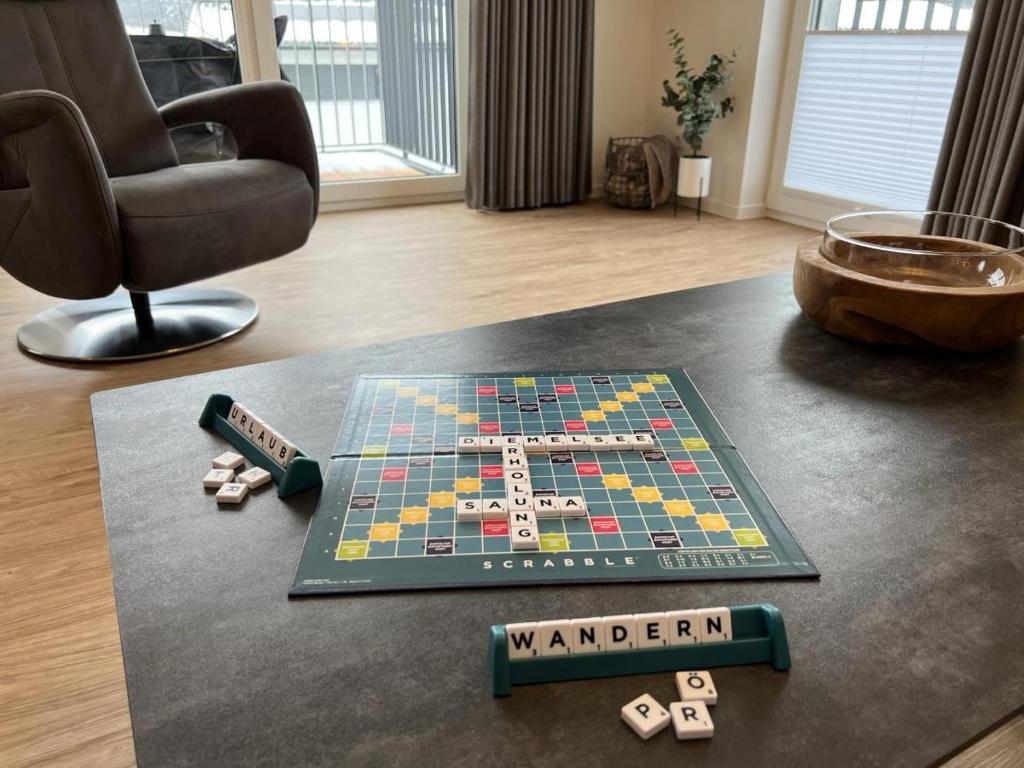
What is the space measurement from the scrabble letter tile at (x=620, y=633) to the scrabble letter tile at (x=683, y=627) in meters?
0.03

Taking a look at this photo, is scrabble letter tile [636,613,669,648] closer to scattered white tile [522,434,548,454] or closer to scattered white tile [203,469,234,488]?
scattered white tile [522,434,548,454]

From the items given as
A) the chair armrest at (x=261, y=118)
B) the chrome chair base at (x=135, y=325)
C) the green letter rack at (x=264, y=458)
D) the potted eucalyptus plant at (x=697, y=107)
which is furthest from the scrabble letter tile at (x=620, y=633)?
the potted eucalyptus plant at (x=697, y=107)

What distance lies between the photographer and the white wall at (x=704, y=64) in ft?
11.6

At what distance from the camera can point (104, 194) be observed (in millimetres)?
1813

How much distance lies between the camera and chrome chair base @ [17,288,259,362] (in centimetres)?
216

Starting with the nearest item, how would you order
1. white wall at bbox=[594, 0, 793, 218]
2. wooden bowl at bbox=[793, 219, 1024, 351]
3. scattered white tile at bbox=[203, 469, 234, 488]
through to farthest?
scattered white tile at bbox=[203, 469, 234, 488], wooden bowl at bbox=[793, 219, 1024, 351], white wall at bbox=[594, 0, 793, 218]

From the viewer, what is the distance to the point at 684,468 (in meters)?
0.77

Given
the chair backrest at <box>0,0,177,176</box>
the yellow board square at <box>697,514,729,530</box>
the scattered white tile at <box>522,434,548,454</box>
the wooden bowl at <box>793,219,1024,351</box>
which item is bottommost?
the yellow board square at <box>697,514,729,530</box>

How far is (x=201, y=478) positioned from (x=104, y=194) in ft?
4.46

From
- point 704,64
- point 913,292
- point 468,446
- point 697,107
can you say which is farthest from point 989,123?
point 468,446

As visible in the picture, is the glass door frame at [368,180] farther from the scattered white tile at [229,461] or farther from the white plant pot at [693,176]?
the scattered white tile at [229,461]

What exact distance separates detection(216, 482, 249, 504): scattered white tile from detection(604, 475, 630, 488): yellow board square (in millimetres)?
332

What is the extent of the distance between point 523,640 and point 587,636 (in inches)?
1.8

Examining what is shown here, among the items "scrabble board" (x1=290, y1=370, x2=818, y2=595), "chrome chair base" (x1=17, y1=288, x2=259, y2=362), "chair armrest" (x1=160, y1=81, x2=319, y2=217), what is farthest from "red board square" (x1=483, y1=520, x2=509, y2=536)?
"chair armrest" (x1=160, y1=81, x2=319, y2=217)
